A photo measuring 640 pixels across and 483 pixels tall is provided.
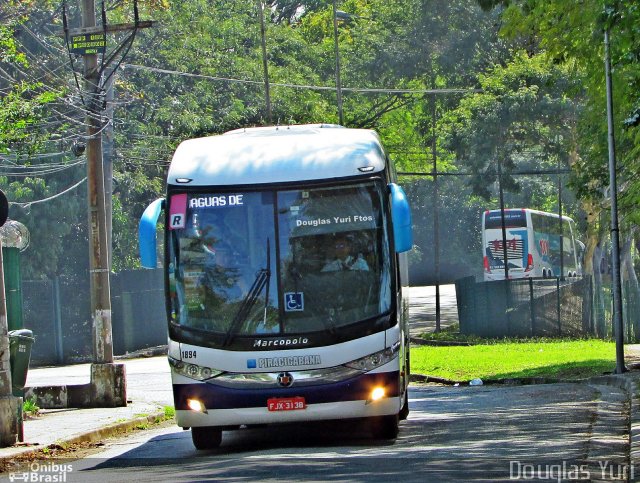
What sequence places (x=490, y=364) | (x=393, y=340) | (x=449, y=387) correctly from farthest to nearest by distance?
(x=490, y=364) < (x=449, y=387) < (x=393, y=340)

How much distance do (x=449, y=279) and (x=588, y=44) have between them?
230 feet

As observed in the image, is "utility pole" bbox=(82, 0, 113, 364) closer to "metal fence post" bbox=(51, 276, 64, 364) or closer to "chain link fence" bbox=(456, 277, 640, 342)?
"metal fence post" bbox=(51, 276, 64, 364)

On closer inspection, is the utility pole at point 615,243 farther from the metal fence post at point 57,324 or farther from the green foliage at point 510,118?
the green foliage at point 510,118

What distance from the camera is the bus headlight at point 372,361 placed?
1277 centimetres

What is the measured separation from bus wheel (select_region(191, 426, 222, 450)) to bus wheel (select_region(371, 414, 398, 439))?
1.65 meters

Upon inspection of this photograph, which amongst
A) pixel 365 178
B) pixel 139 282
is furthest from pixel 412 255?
pixel 365 178

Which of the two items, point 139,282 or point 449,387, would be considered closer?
point 449,387

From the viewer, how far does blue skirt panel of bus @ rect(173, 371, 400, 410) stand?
1267cm

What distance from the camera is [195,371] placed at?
12.9 meters

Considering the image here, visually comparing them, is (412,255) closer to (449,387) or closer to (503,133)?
(503,133)

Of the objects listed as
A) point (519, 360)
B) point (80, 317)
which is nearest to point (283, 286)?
point (519, 360)

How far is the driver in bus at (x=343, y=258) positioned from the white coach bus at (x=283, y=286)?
1cm

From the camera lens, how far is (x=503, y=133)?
44938 mm

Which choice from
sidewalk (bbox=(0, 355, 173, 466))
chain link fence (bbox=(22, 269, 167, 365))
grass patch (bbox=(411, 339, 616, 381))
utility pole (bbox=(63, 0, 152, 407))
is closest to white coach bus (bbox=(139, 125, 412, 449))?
sidewalk (bbox=(0, 355, 173, 466))
